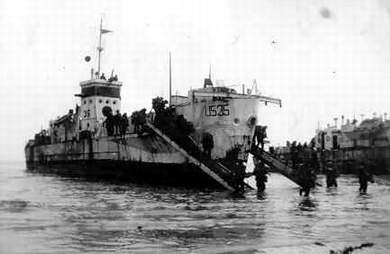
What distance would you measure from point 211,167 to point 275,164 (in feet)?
14.4

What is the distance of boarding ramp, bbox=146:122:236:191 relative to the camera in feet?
77.1

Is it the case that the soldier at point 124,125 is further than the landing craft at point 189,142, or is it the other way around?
the soldier at point 124,125

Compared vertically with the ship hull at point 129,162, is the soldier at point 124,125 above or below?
above

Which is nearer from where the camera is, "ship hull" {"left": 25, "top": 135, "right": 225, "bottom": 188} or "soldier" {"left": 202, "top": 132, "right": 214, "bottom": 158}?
"soldier" {"left": 202, "top": 132, "right": 214, "bottom": 158}

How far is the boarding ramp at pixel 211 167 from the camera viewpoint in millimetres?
23511

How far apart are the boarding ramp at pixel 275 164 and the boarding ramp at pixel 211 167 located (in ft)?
11.9

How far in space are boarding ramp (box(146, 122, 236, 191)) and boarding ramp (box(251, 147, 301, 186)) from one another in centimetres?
363

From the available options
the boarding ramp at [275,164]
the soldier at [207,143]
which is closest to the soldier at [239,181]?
the soldier at [207,143]

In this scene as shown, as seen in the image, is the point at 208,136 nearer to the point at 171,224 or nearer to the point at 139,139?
the point at 139,139

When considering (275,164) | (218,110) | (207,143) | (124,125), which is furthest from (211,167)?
(124,125)

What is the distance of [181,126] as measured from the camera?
2730 cm

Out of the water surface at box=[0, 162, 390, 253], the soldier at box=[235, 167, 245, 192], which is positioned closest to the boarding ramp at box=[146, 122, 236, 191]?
the soldier at box=[235, 167, 245, 192]

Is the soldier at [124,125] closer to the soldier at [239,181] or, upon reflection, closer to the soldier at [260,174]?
the soldier at [260,174]

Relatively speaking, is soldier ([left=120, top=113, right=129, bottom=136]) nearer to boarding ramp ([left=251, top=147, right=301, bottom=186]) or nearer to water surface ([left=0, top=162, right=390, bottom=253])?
boarding ramp ([left=251, top=147, right=301, bottom=186])
